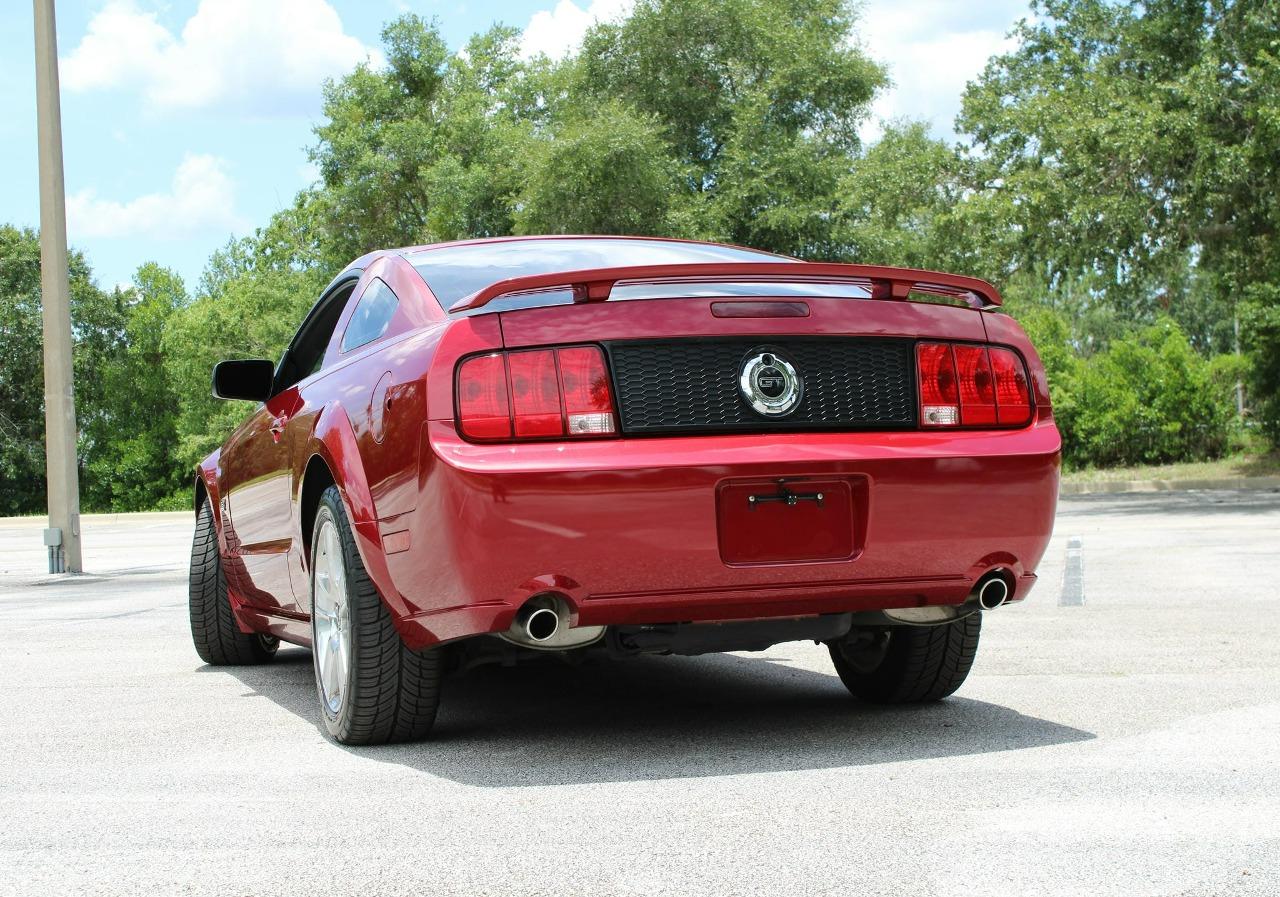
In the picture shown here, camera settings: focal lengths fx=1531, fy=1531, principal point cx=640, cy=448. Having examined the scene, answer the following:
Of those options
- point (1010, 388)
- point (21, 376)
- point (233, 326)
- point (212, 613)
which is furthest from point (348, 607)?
point (233, 326)

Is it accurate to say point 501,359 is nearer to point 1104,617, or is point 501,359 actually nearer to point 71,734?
point 71,734

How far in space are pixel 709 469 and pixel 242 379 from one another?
8.99ft

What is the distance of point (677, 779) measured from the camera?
3.99m

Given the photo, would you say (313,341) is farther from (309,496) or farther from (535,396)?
(535,396)

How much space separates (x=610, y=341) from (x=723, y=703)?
183 cm

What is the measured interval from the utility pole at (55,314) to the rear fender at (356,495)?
1008cm

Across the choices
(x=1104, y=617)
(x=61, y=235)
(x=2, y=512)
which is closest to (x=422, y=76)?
(x=2, y=512)

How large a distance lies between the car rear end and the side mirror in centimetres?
209

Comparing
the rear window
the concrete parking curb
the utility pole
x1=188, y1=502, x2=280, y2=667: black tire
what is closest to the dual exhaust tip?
the rear window

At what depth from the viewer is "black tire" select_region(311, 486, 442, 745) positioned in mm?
4367

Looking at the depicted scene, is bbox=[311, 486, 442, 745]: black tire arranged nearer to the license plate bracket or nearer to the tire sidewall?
the tire sidewall

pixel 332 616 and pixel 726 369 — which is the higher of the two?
pixel 726 369

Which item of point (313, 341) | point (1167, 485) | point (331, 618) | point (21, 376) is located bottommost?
point (1167, 485)

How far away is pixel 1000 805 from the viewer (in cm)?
358
